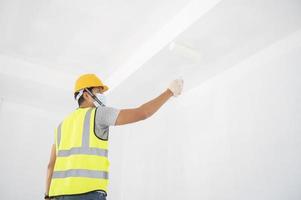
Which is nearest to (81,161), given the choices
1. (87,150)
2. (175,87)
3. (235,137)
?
(87,150)

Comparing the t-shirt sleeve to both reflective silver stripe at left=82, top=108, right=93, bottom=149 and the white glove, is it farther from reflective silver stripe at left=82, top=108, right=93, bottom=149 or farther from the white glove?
the white glove

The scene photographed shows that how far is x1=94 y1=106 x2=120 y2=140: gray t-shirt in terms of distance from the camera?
1700 millimetres

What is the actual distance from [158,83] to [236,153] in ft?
4.42

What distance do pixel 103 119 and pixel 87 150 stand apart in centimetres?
19

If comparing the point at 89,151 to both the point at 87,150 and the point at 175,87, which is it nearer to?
the point at 87,150

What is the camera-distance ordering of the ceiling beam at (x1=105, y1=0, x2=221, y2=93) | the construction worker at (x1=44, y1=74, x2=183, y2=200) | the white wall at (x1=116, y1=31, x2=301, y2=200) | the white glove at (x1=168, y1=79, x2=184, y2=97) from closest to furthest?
the construction worker at (x1=44, y1=74, x2=183, y2=200)
the white glove at (x1=168, y1=79, x2=184, y2=97)
the white wall at (x1=116, y1=31, x2=301, y2=200)
the ceiling beam at (x1=105, y1=0, x2=221, y2=93)

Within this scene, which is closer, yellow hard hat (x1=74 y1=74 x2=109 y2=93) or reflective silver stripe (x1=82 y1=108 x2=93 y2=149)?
reflective silver stripe (x1=82 y1=108 x2=93 y2=149)

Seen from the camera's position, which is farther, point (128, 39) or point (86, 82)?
point (128, 39)

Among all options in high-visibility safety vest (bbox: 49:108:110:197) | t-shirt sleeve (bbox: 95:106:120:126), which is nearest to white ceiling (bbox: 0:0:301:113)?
t-shirt sleeve (bbox: 95:106:120:126)

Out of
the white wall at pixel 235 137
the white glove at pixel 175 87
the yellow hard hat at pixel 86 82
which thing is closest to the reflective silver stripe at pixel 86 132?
the yellow hard hat at pixel 86 82

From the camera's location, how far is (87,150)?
167 cm

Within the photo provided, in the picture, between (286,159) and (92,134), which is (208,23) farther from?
(92,134)

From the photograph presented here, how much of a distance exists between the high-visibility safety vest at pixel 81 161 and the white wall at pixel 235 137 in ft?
4.09

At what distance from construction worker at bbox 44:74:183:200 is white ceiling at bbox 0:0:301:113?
3.07 feet
